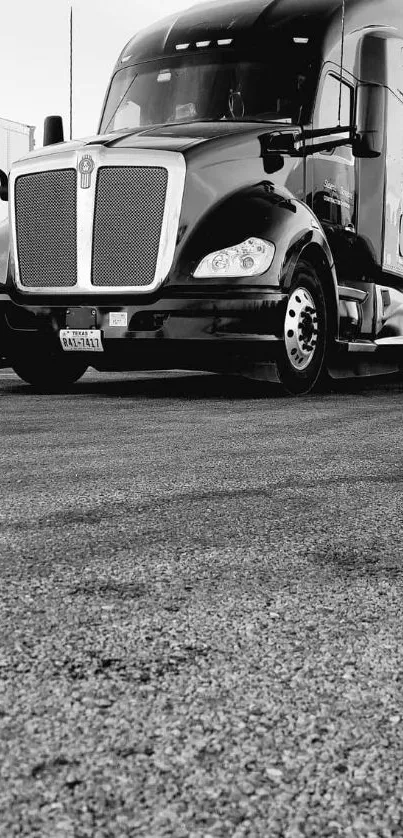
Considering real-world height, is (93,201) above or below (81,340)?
above

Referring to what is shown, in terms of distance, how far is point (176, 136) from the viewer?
7.70m

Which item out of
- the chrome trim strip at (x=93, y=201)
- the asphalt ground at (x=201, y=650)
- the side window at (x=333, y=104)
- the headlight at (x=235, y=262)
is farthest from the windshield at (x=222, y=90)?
the asphalt ground at (x=201, y=650)

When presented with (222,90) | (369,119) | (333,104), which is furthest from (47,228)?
(369,119)

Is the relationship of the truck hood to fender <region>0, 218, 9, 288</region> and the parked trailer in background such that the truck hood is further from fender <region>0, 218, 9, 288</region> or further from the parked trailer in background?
the parked trailer in background

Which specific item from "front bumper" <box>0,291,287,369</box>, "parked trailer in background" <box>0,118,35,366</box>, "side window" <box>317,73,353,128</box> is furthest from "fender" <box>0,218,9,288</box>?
"parked trailer in background" <box>0,118,35,366</box>

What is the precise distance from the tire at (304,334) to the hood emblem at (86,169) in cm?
152

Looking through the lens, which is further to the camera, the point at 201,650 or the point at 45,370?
the point at 45,370

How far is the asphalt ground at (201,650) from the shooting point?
4.90ft

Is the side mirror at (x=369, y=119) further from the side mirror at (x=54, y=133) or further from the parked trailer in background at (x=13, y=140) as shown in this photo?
the parked trailer in background at (x=13, y=140)

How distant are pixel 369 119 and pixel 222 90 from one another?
3.66ft

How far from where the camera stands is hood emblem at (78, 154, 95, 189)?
7.52 m

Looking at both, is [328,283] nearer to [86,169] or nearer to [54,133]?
[86,169]

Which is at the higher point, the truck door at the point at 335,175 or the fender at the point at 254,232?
the truck door at the point at 335,175

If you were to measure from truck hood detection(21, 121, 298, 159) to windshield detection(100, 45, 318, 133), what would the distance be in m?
0.23
